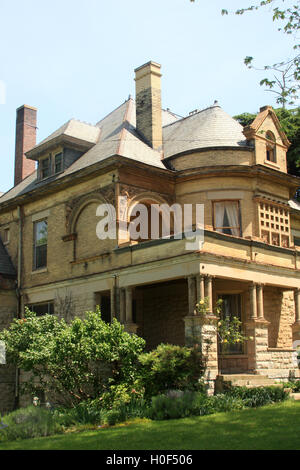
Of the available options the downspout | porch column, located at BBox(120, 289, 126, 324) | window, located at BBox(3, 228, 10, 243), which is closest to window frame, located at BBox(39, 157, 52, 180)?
the downspout

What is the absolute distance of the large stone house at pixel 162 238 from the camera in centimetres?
1892

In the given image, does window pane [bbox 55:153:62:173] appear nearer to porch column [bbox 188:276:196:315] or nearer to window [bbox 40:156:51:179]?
window [bbox 40:156:51:179]

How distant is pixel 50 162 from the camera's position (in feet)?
87.1

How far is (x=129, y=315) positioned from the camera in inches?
771

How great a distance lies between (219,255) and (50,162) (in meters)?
11.6

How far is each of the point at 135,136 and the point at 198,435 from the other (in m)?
15.9

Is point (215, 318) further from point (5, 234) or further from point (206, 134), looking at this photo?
point (5, 234)

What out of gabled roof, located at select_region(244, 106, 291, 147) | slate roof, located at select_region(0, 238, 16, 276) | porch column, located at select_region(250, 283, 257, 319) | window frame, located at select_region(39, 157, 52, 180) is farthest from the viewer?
window frame, located at select_region(39, 157, 52, 180)

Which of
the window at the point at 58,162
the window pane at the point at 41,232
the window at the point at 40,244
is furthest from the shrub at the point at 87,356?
the window at the point at 58,162

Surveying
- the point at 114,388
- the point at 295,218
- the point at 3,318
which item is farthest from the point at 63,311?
the point at 295,218

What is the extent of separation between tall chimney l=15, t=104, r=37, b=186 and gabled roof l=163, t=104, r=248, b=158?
885cm

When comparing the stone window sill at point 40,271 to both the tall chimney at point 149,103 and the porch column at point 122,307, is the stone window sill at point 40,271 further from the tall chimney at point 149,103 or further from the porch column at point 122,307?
the tall chimney at point 149,103

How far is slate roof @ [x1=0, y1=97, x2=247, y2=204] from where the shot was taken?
23422 millimetres
